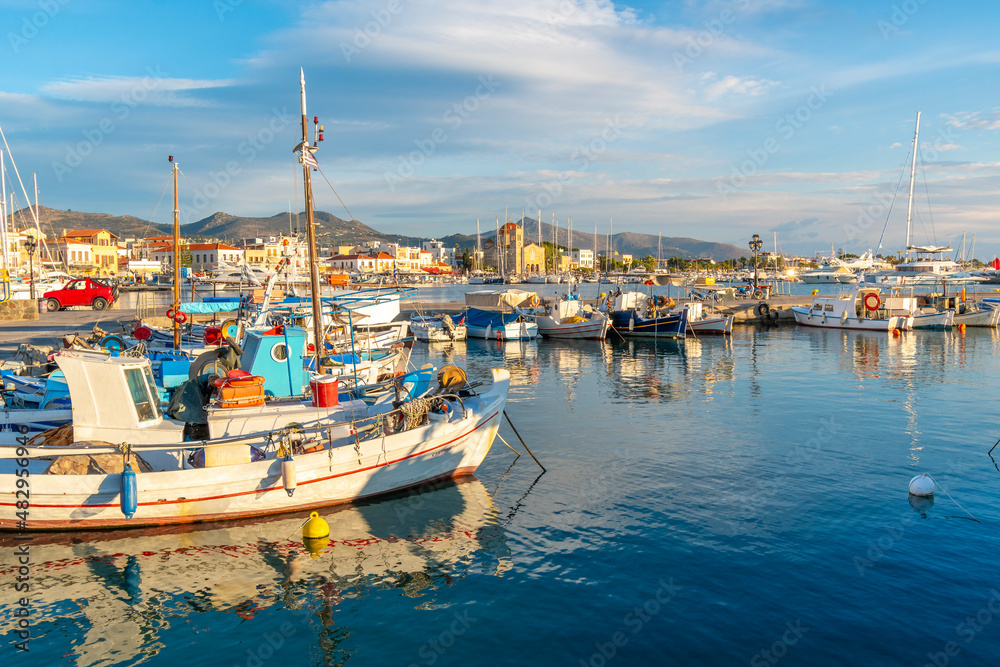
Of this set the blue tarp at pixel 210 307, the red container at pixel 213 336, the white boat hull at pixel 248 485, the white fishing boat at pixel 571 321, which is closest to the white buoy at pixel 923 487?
the white boat hull at pixel 248 485

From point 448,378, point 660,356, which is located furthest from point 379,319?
point 448,378

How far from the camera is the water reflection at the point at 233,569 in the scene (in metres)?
8.71

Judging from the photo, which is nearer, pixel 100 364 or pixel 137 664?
pixel 137 664

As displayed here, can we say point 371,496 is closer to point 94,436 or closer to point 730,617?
point 94,436

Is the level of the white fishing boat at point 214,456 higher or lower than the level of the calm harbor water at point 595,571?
higher

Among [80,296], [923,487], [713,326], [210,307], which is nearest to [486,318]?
[713,326]

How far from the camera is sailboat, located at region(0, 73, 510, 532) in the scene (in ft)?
36.6

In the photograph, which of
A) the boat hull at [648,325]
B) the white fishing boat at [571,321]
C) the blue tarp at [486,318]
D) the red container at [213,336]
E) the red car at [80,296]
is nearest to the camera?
the red container at [213,336]

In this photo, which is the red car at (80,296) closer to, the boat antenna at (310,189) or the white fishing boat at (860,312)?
the boat antenna at (310,189)

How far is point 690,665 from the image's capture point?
303 inches

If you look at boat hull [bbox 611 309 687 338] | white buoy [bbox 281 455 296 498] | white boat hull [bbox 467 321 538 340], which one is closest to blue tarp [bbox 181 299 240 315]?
white boat hull [bbox 467 321 538 340]

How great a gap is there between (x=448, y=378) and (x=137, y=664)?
29.0ft

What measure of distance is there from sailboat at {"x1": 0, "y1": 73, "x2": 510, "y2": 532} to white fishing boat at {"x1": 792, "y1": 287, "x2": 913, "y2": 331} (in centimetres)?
4304

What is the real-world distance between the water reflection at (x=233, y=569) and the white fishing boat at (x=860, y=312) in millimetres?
44528
